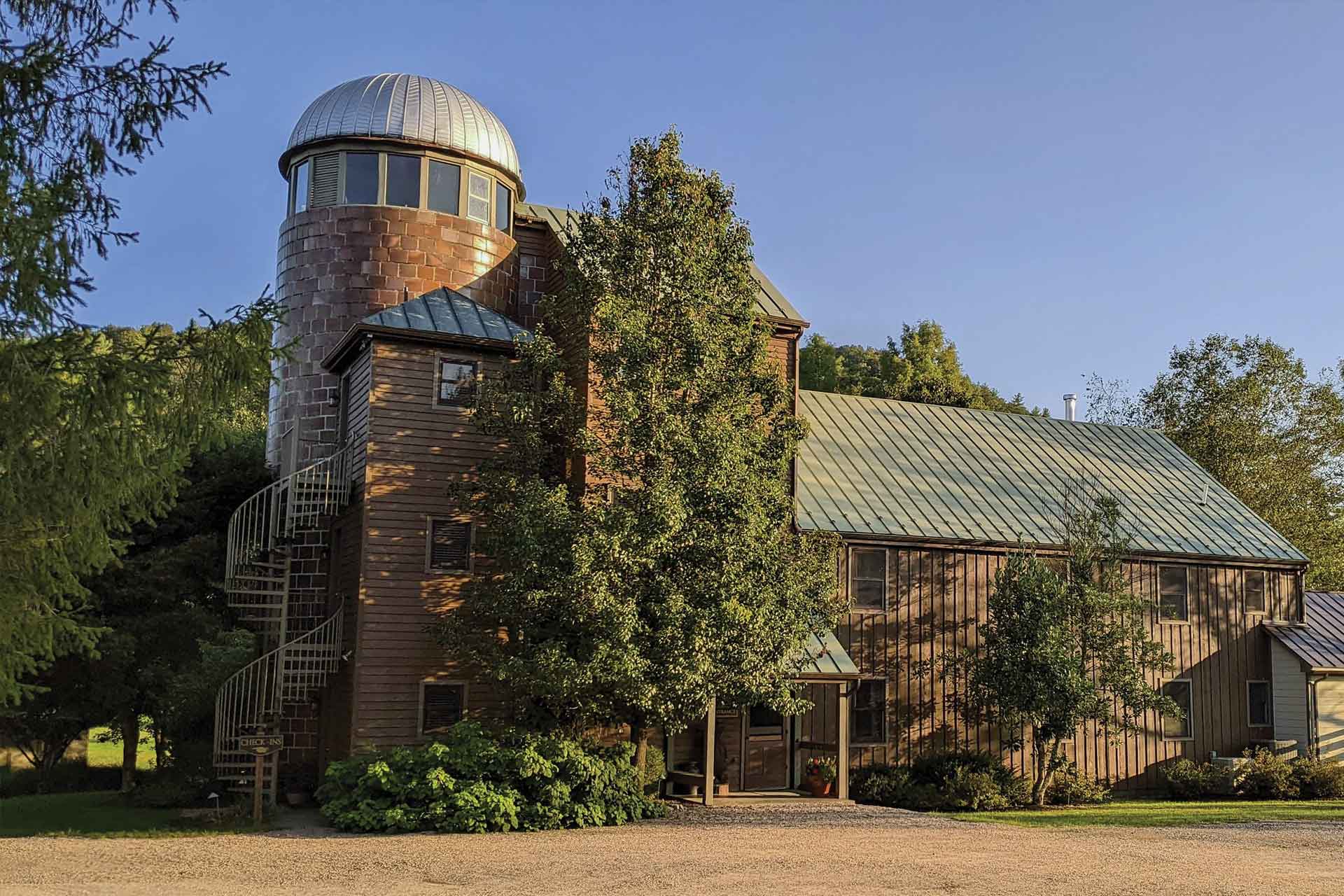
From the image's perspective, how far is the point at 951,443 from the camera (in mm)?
29031

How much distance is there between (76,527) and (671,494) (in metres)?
8.82

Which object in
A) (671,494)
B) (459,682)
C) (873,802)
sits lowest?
(873,802)

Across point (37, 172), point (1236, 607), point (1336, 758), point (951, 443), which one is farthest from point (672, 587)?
point (1336, 758)

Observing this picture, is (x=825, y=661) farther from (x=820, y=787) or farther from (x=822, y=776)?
(x=820, y=787)

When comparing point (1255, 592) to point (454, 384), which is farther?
point (1255, 592)

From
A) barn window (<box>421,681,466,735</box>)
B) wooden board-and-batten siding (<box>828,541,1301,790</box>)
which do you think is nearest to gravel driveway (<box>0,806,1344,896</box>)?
barn window (<box>421,681,466,735</box>)

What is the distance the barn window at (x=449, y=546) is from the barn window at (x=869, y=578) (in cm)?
770

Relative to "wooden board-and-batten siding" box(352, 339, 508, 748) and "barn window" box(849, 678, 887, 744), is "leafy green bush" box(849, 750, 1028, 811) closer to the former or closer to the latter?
"barn window" box(849, 678, 887, 744)

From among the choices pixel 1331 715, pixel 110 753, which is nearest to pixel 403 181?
pixel 1331 715

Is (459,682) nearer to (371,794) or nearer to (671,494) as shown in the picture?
(371,794)

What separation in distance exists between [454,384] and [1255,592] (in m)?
18.8

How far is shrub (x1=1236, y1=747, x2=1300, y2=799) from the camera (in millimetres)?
25234

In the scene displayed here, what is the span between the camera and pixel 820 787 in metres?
21.2

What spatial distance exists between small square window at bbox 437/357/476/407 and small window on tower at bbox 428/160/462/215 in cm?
425
